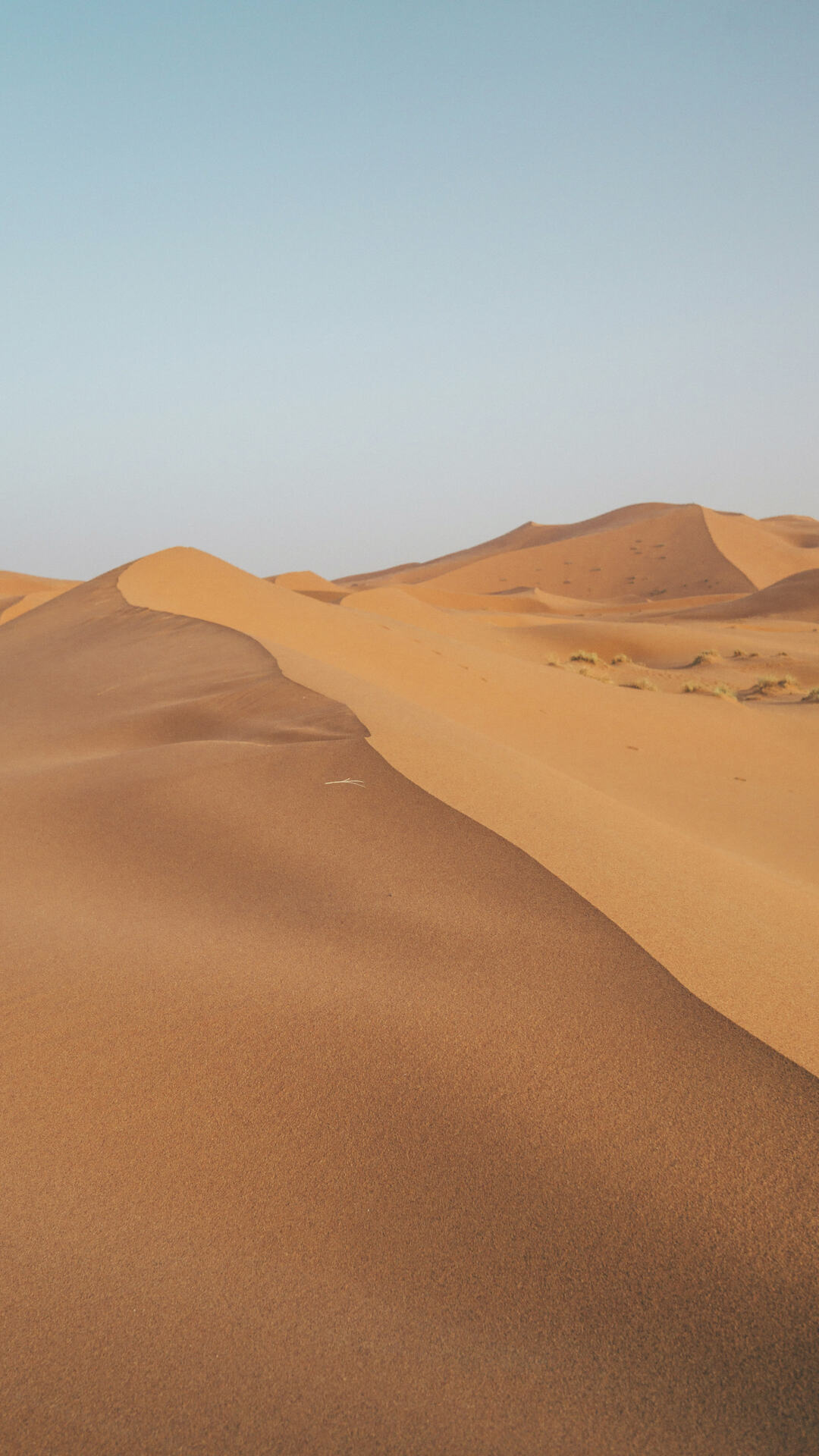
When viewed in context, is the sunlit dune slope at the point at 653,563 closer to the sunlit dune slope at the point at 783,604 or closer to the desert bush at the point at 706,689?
the sunlit dune slope at the point at 783,604

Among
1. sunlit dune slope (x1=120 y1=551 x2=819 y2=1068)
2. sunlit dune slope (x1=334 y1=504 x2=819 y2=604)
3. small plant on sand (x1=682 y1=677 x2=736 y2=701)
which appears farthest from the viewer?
sunlit dune slope (x1=334 y1=504 x2=819 y2=604)

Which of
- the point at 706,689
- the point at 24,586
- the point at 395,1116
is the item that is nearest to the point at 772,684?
the point at 706,689

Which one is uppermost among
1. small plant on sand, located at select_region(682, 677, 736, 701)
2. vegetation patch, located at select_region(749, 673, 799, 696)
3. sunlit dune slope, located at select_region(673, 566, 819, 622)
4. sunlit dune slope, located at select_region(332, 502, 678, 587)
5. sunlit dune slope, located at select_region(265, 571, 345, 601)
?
sunlit dune slope, located at select_region(332, 502, 678, 587)

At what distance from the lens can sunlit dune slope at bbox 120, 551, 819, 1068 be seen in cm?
317

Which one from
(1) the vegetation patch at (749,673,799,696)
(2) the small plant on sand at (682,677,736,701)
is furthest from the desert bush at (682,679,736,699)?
(1) the vegetation patch at (749,673,799,696)

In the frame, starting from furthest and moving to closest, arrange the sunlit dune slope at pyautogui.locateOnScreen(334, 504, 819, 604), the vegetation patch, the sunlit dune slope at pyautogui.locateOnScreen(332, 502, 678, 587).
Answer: the sunlit dune slope at pyautogui.locateOnScreen(332, 502, 678, 587) → the sunlit dune slope at pyautogui.locateOnScreen(334, 504, 819, 604) → the vegetation patch

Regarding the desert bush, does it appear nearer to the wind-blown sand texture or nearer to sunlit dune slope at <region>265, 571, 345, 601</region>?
the wind-blown sand texture

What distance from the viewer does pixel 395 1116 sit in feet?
7.16

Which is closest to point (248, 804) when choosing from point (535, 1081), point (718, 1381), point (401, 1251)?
point (535, 1081)

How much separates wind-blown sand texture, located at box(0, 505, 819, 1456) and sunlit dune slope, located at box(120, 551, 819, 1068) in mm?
37

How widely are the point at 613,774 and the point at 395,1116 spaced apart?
6.65m

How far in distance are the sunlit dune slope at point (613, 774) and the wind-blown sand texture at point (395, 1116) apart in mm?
37

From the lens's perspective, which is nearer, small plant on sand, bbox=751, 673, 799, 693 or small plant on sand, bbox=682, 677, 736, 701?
small plant on sand, bbox=682, 677, 736, 701

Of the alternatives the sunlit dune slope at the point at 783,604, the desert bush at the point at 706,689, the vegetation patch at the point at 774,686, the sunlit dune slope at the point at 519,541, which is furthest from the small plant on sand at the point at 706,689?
the sunlit dune slope at the point at 519,541
